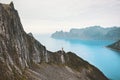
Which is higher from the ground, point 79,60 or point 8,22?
point 8,22

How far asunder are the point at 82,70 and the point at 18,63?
59.9 m

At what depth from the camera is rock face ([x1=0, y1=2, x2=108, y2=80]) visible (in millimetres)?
79906

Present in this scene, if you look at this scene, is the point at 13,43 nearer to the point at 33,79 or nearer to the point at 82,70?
the point at 33,79

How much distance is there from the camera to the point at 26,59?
107875mm

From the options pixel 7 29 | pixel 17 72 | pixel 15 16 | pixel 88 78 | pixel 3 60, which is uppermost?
pixel 15 16

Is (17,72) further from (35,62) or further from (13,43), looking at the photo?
(35,62)

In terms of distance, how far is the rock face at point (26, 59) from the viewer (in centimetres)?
7991

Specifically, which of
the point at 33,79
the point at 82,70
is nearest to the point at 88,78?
the point at 82,70

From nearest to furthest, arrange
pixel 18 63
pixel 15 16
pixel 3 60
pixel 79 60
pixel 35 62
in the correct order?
pixel 3 60, pixel 18 63, pixel 15 16, pixel 35 62, pixel 79 60

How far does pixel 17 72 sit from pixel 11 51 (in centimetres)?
1130

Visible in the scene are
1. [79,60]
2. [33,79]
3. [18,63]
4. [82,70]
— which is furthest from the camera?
[79,60]

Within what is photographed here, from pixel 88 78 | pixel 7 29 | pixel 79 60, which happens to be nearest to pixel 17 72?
pixel 7 29

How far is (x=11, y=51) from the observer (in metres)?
87.9

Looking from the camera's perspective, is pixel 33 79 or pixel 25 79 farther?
pixel 33 79
